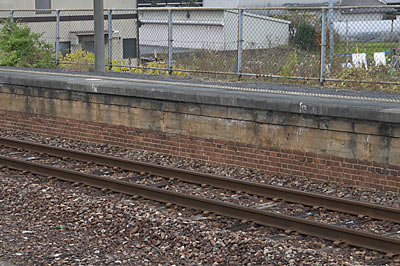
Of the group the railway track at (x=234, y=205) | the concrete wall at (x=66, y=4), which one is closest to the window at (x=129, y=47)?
the concrete wall at (x=66, y=4)

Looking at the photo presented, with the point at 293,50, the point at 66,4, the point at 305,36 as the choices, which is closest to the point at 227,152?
the point at 293,50

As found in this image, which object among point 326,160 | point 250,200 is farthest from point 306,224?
point 326,160

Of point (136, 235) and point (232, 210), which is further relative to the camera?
point (232, 210)

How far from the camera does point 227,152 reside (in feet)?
33.0

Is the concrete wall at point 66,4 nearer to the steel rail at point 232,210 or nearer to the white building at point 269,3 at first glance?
the white building at point 269,3

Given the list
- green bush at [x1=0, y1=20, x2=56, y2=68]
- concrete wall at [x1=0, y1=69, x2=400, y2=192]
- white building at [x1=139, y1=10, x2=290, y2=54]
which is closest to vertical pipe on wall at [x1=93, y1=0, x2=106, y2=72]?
white building at [x1=139, y1=10, x2=290, y2=54]

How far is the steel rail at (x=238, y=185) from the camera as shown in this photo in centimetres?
765

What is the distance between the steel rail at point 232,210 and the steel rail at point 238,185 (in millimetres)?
897

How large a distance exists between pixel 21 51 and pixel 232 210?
12.3 metres

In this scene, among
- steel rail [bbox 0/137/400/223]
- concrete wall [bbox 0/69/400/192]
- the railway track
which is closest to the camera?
the railway track

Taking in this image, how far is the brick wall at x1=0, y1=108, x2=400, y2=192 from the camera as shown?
28.3 ft

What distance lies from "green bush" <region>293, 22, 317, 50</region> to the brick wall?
177 inches

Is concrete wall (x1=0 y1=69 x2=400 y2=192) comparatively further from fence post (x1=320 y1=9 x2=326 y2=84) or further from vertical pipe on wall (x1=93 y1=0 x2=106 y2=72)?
fence post (x1=320 y1=9 x2=326 y2=84)

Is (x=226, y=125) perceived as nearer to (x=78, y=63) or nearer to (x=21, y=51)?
(x=78, y=63)
